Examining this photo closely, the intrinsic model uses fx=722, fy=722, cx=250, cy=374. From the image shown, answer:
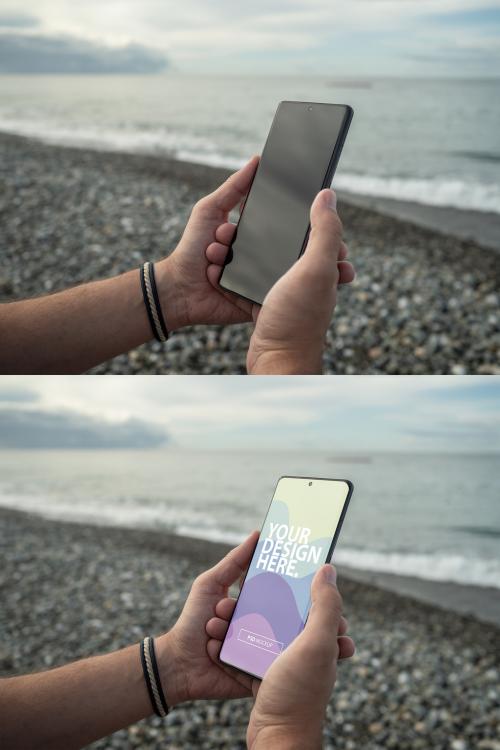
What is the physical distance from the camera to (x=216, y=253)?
7.47 feet

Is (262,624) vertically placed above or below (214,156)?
above

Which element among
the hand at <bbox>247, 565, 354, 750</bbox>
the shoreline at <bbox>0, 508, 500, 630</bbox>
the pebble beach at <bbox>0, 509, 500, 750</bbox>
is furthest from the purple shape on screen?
the shoreline at <bbox>0, 508, 500, 630</bbox>

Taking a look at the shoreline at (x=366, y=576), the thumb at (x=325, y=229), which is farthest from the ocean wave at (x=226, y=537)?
the thumb at (x=325, y=229)

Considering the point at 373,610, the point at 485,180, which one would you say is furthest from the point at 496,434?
the point at 373,610

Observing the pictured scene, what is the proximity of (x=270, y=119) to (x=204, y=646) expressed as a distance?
10500mm

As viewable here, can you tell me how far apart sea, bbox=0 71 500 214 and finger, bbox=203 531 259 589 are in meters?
7.07

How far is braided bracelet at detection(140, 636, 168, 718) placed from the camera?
185cm

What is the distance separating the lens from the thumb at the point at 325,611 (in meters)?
1.43

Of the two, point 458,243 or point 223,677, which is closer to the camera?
point 223,677

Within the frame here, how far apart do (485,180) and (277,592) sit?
8.57 meters

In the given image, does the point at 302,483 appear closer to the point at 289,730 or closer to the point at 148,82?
the point at 289,730

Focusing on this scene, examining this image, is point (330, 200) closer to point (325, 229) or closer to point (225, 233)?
point (325, 229)

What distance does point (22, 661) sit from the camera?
13.0 feet

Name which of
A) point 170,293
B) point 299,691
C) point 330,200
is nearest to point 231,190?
point 170,293
